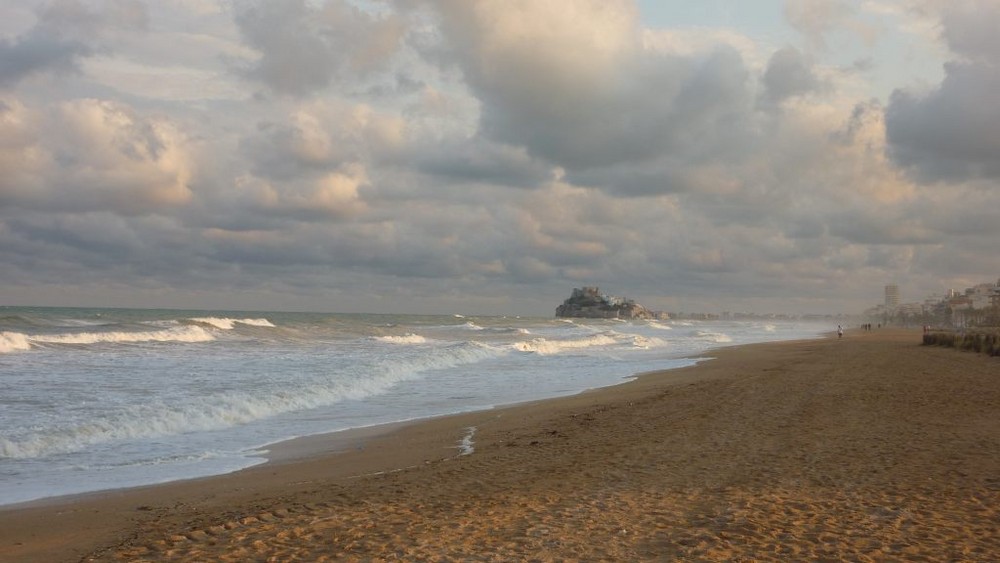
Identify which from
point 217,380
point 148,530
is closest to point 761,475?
point 148,530

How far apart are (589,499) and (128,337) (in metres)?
35.2

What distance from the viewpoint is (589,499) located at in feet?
25.1

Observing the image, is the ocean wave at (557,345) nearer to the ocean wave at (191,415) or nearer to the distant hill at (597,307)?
the ocean wave at (191,415)

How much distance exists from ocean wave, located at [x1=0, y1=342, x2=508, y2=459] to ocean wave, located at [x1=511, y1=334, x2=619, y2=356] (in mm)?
18244

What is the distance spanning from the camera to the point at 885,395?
1688cm

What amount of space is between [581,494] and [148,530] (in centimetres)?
428

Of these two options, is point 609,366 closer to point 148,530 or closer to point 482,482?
point 482,482

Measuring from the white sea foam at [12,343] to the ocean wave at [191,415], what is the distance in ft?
50.4

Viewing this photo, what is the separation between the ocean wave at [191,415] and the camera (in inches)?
433

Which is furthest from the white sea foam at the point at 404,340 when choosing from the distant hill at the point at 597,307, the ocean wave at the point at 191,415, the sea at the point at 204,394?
the distant hill at the point at 597,307

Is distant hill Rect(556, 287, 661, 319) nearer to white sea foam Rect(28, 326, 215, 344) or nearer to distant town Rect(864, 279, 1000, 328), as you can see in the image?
distant town Rect(864, 279, 1000, 328)

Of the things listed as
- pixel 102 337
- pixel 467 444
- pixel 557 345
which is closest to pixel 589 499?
pixel 467 444

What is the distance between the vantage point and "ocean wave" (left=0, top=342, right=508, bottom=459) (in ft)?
36.1

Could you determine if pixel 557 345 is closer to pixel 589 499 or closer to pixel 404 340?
pixel 404 340
